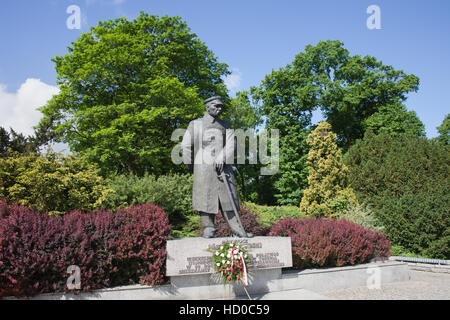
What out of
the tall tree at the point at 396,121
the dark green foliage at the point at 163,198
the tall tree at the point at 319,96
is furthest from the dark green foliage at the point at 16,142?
the tall tree at the point at 396,121

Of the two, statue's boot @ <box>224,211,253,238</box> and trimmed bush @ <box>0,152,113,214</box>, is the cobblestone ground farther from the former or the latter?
trimmed bush @ <box>0,152,113,214</box>

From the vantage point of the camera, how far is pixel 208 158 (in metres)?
7.02

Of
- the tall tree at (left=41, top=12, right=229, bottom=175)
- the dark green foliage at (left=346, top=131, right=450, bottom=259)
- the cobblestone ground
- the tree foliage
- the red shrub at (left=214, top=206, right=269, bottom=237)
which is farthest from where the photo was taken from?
the tall tree at (left=41, top=12, right=229, bottom=175)

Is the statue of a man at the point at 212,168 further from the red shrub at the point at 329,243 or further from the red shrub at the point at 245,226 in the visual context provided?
the red shrub at the point at 245,226

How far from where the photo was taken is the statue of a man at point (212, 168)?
22.6 feet

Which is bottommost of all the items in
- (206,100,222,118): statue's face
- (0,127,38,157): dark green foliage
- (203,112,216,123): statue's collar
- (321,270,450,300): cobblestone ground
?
(321,270,450,300): cobblestone ground

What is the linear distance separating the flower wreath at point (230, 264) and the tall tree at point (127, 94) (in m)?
13.0

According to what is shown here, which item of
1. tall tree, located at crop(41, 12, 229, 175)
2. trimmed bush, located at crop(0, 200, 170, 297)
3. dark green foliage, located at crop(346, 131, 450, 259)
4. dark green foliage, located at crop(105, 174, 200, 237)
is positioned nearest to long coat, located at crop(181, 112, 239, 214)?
trimmed bush, located at crop(0, 200, 170, 297)

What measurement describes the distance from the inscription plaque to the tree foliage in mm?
10349

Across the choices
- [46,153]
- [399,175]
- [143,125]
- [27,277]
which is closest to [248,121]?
[143,125]

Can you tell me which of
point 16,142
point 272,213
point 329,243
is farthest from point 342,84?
point 16,142

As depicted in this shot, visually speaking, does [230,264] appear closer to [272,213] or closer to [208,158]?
[208,158]

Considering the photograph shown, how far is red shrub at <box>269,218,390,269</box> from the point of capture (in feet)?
25.0

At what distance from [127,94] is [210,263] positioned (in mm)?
16718
